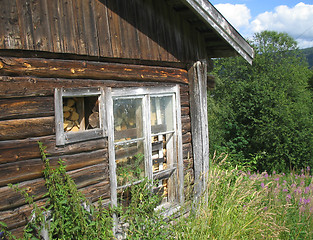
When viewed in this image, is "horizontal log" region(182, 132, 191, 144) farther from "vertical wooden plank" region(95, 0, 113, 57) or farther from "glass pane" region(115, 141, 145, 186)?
"vertical wooden plank" region(95, 0, 113, 57)

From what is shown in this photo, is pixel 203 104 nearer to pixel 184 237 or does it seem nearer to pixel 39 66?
pixel 184 237

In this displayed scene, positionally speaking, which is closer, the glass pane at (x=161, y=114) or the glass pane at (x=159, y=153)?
the glass pane at (x=161, y=114)

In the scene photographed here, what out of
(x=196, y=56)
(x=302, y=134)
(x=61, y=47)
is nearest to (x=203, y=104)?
(x=196, y=56)

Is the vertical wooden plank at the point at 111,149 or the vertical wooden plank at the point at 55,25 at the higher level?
the vertical wooden plank at the point at 55,25

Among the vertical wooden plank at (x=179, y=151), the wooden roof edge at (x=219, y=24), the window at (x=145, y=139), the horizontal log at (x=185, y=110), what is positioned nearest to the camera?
the window at (x=145, y=139)

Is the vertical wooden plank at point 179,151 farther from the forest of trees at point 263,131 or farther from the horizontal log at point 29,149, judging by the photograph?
the forest of trees at point 263,131

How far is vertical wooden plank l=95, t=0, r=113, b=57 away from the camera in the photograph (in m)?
3.72

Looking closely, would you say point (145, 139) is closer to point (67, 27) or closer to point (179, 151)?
point (179, 151)

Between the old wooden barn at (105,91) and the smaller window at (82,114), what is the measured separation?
1 centimetres

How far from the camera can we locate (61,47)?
3.30m

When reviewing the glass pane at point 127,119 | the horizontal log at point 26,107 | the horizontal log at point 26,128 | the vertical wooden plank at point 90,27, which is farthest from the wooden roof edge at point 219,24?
the horizontal log at point 26,128

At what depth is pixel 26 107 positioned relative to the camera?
3057 mm

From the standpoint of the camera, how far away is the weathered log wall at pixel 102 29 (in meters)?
2.98

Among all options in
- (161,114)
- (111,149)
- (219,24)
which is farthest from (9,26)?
(219,24)
